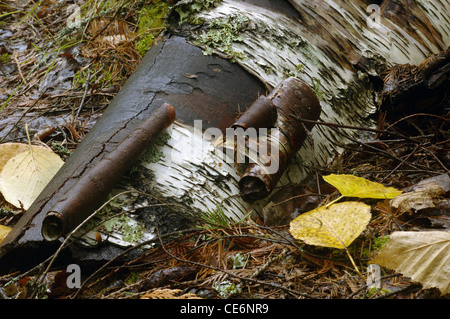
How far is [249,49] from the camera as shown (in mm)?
2119

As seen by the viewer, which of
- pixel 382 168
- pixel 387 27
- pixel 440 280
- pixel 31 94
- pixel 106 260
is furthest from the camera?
pixel 31 94

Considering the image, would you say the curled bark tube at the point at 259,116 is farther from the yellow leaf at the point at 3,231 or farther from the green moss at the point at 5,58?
the green moss at the point at 5,58

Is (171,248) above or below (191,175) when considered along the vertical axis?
below

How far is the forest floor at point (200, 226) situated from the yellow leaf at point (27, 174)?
4.4 inches

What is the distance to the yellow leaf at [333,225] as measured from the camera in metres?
1.32

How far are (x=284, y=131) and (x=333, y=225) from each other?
0.60 meters

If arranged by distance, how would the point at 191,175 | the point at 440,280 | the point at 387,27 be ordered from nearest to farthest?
the point at 440,280 → the point at 191,175 → the point at 387,27

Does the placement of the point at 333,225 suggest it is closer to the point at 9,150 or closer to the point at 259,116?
the point at 259,116

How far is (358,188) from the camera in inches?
60.7

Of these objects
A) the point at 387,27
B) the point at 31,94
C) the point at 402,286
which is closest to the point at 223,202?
the point at 402,286

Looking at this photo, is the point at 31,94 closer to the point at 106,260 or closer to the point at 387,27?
the point at 106,260

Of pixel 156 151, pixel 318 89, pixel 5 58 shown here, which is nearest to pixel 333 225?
pixel 156 151

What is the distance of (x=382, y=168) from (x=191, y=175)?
100 cm

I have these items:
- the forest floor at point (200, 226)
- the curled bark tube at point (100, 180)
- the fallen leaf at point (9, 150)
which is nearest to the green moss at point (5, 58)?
the forest floor at point (200, 226)
